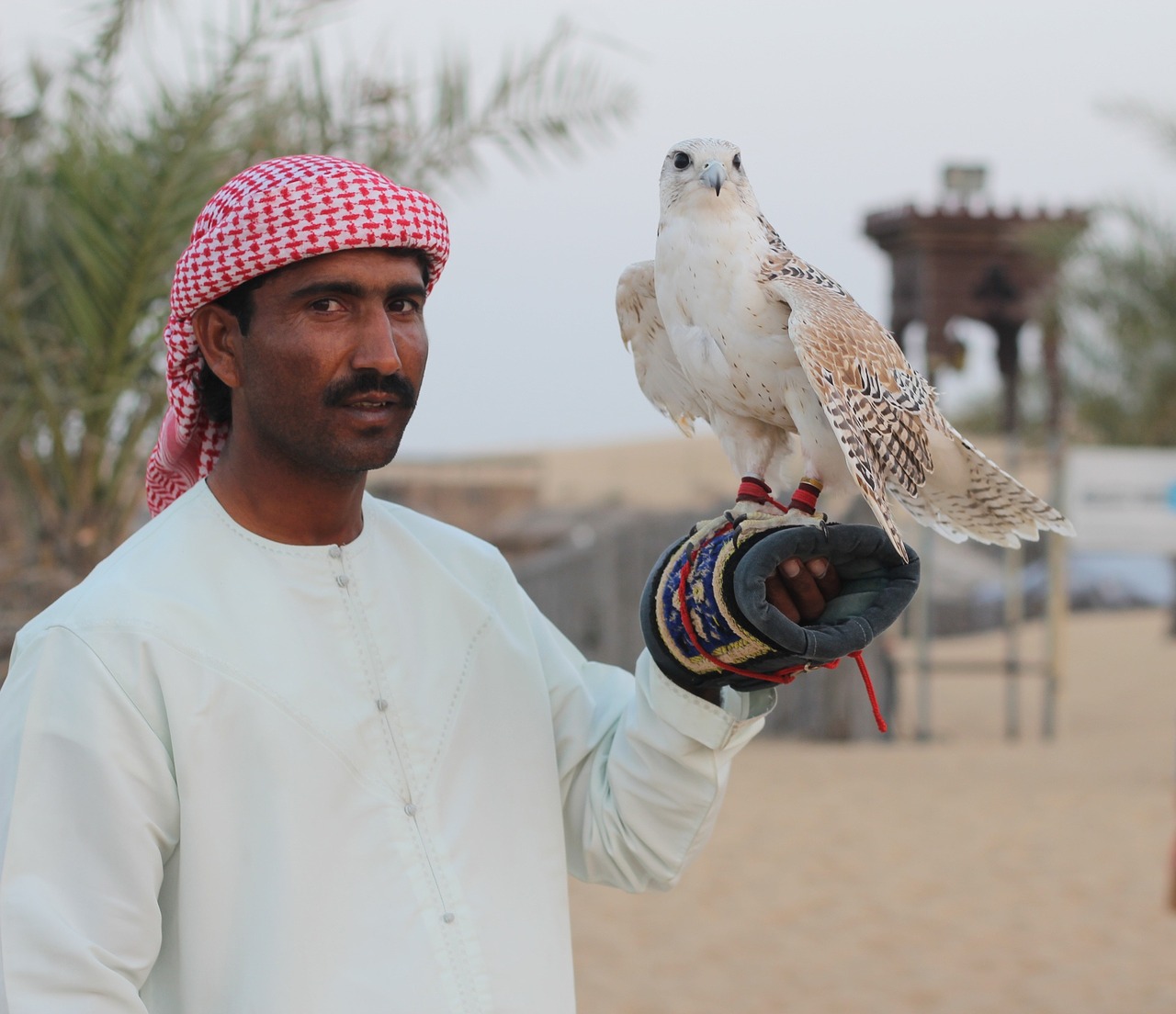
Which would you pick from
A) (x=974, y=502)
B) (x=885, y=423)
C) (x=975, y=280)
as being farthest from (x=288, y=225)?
(x=975, y=280)

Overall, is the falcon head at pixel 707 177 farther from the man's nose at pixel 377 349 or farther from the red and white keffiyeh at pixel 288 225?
the man's nose at pixel 377 349

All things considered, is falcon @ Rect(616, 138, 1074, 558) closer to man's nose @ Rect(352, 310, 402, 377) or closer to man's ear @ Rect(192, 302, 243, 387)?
man's nose @ Rect(352, 310, 402, 377)

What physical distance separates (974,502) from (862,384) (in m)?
0.37

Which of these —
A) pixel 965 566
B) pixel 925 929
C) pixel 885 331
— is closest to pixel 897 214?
pixel 925 929

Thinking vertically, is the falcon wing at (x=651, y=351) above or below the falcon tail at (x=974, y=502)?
above

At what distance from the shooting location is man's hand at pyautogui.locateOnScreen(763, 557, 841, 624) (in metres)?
1.75

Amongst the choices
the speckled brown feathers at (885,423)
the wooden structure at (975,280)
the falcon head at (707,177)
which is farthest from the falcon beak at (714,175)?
the wooden structure at (975,280)

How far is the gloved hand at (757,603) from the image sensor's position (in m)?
1.68

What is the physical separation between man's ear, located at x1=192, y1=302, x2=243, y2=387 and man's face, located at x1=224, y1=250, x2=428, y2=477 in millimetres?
37

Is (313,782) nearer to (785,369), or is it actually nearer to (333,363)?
(333,363)

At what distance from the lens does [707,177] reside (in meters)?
1.93

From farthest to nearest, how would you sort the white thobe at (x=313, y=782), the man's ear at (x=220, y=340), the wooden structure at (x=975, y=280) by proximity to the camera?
1. the wooden structure at (x=975, y=280)
2. the man's ear at (x=220, y=340)
3. the white thobe at (x=313, y=782)

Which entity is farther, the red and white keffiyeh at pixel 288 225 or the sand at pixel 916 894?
the sand at pixel 916 894

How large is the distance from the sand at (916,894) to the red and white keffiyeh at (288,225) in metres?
3.68
